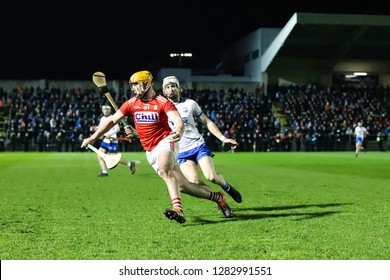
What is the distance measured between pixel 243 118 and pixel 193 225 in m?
39.7

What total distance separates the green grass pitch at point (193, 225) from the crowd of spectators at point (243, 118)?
2912cm

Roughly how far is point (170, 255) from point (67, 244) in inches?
53.8

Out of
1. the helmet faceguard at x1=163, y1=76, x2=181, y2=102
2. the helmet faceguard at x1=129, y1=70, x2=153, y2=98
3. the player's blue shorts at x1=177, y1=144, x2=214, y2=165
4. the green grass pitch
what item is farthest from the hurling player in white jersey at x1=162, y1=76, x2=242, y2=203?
the helmet faceguard at x1=129, y1=70, x2=153, y2=98

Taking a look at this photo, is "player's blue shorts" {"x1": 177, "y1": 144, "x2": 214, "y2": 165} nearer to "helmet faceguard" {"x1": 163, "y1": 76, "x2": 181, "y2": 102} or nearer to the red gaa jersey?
"helmet faceguard" {"x1": 163, "y1": 76, "x2": 181, "y2": 102}

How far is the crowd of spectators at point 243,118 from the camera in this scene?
4366cm

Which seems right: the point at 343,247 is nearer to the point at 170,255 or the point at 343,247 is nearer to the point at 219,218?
the point at 170,255

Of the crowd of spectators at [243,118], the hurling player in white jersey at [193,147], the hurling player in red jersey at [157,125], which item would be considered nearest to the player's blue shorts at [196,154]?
the hurling player in white jersey at [193,147]

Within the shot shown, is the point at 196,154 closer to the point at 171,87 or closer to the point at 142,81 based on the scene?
the point at 171,87

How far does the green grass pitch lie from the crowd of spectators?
95.5 ft

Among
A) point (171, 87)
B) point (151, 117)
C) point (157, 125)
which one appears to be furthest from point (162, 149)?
point (171, 87)

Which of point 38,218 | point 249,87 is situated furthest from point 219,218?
point 249,87

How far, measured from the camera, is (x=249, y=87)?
58.3m

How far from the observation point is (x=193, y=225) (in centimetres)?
819

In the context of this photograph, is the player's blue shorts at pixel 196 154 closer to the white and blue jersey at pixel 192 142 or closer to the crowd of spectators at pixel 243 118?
the white and blue jersey at pixel 192 142
